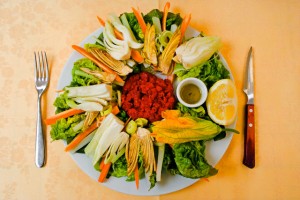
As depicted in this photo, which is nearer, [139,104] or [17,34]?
[139,104]

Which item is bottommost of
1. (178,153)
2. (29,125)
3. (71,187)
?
(71,187)

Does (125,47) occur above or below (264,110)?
above

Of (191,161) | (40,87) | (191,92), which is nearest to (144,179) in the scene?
(191,161)

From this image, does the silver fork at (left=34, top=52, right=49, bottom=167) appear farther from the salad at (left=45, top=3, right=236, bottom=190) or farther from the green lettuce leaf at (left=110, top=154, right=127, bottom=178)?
the green lettuce leaf at (left=110, top=154, right=127, bottom=178)

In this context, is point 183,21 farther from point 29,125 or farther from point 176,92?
point 29,125

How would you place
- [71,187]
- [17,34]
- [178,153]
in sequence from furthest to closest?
[17,34] < [71,187] < [178,153]

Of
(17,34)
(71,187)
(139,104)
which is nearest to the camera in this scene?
(139,104)

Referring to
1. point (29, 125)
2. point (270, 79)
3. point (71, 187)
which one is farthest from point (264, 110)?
point (29, 125)
